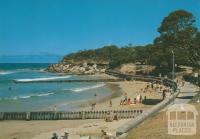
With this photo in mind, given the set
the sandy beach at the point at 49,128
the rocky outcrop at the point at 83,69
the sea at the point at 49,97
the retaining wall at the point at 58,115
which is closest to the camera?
the sandy beach at the point at 49,128

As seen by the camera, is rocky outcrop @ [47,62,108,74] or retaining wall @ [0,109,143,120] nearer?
retaining wall @ [0,109,143,120]

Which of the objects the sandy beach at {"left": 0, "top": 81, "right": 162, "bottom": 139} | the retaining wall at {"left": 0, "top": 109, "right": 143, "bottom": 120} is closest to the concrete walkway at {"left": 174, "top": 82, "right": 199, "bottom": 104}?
the sandy beach at {"left": 0, "top": 81, "right": 162, "bottom": 139}

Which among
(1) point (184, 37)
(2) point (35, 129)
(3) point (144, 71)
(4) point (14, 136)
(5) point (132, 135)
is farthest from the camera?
(3) point (144, 71)

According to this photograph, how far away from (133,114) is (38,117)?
869 centimetres

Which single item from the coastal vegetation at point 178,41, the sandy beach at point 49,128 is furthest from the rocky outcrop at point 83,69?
the sandy beach at point 49,128

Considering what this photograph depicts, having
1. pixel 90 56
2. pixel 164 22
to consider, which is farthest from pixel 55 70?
pixel 164 22

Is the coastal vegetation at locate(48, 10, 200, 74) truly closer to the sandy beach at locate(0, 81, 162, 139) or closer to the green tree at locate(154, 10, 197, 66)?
the green tree at locate(154, 10, 197, 66)

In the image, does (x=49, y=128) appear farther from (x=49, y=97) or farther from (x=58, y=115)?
(x=49, y=97)

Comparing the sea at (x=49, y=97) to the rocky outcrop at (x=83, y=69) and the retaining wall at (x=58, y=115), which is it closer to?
the retaining wall at (x=58, y=115)

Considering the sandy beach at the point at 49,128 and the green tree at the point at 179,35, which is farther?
the green tree at the point at 179,35

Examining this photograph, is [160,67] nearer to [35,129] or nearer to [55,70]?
[35,129]

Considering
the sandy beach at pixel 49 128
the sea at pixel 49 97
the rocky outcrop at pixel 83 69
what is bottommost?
the sandy beach at pixel 49 128

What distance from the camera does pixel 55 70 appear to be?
18375 centimetres

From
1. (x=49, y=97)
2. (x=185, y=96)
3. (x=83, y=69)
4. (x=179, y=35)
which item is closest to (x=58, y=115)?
(x=185, y=96)
